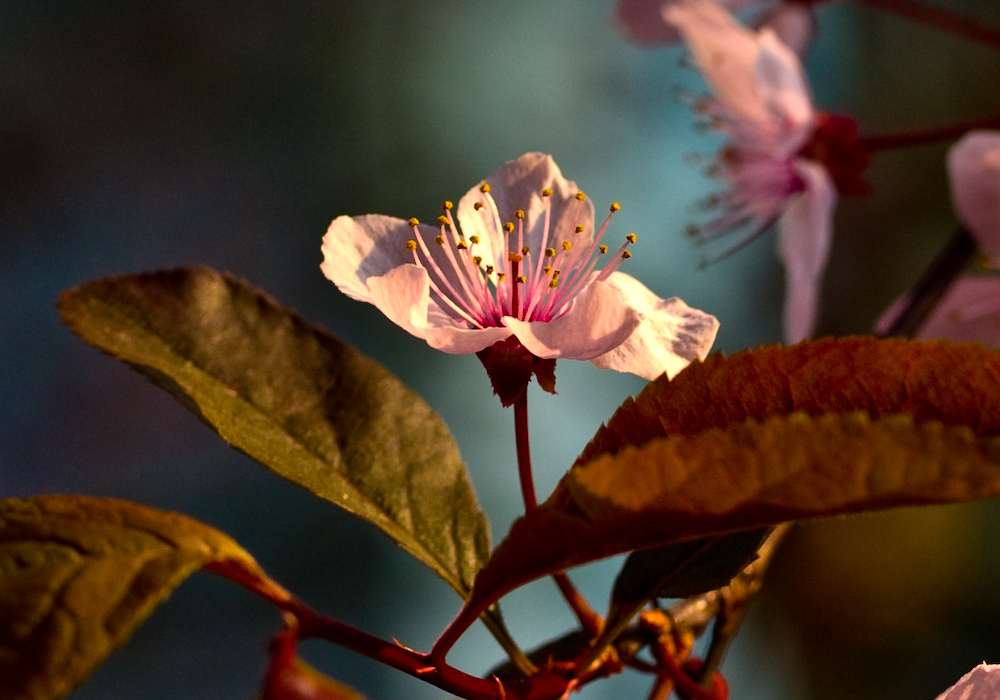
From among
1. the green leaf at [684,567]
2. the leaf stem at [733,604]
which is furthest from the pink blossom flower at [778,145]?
the green leaf at [684,567]

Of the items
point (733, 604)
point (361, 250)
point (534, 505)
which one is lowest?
point (733, 604)

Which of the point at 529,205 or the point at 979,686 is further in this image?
the point at 529,205

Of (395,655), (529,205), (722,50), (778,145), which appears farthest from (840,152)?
(395,655)

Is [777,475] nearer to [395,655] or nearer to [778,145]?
[395,655]

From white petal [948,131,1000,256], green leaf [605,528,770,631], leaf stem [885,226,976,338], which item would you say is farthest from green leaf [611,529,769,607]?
white petal [948,131,1000,256]

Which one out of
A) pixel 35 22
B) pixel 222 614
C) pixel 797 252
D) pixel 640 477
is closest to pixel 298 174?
pixel 35 22

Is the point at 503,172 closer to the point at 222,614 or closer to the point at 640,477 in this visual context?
the point at 640,477
